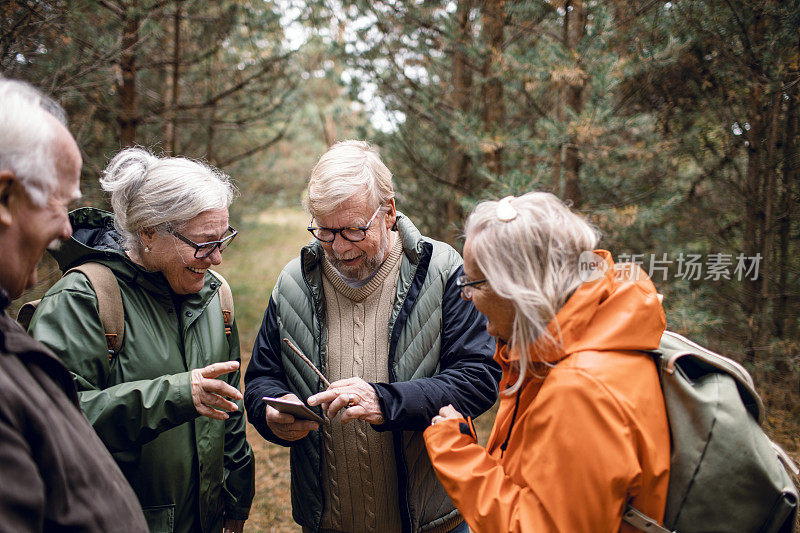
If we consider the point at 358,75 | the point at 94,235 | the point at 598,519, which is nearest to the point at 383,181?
the point at 94,235

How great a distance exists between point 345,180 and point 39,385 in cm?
133

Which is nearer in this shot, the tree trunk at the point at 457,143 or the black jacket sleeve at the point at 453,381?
the black jacket sleeve at the point at 453,381

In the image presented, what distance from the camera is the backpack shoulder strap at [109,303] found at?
193cm

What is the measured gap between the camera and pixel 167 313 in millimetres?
2146

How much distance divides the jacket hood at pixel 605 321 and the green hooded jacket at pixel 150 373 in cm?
128

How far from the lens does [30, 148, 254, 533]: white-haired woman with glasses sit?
5.95 feet

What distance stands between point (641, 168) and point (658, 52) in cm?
139

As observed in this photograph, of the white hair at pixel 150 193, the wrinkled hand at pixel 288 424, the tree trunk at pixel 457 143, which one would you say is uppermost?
the tree trunk at pixel 457 143

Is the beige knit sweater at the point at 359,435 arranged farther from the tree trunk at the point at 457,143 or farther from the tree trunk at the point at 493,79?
the tree trunk at the point at 457,143

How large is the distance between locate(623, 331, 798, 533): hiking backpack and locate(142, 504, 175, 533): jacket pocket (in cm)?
162

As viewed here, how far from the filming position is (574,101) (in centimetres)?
511

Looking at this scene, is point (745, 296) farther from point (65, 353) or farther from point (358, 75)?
point (65, 353)

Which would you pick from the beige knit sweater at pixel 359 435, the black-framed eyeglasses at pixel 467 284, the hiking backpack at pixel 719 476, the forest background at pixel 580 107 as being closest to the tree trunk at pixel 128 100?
the forest background at pixel 580 107

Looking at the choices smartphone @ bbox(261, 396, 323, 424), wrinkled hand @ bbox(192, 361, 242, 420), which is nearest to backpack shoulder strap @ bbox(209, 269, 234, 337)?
wrinkled hand @ bbox(192, 361, 242, 420)
